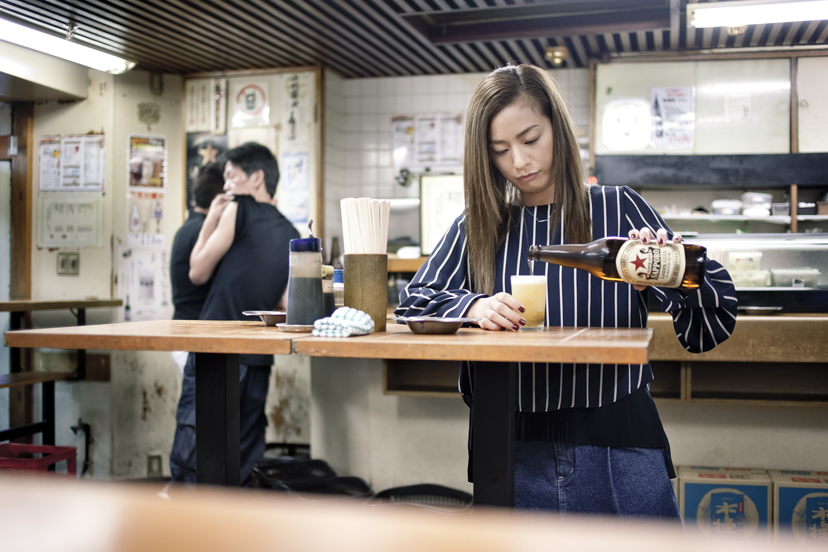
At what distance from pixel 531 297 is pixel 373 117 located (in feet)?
15.8

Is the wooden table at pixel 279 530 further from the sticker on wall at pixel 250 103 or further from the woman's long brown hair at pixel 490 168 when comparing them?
the sticker on wall at pixel 250 103

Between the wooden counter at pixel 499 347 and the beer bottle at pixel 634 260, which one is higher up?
the beer bottle at pixel 634 260

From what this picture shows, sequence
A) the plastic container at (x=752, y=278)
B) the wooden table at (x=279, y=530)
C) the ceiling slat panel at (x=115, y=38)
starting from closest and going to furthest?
the wooden table at (x=279, y=530)
the plastic container at (x=752, y=278)
the ceiling slat panel at (x=115, y=38)

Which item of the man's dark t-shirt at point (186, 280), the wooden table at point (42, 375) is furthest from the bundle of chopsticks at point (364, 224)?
the wooden table at point (42, 375)

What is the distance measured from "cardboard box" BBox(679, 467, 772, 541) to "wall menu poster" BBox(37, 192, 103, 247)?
4499 millimetres

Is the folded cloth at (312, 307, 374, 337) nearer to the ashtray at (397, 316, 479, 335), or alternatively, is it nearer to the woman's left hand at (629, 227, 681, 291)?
the ashtray at (397, 316, 479, 335)

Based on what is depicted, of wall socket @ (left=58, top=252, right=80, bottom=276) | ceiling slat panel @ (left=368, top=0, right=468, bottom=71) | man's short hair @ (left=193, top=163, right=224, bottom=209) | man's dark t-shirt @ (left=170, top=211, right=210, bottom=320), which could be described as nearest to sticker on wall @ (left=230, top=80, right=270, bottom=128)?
man's short hair @ (left=193, top=163, right=224, bottom=209)

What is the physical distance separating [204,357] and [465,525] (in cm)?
135

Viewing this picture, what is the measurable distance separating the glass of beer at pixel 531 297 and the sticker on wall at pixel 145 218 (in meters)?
4.53

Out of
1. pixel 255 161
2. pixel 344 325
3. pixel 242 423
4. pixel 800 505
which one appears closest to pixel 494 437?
pixel 344 325

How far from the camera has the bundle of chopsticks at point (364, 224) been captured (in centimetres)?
138

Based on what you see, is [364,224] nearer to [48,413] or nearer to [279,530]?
[279,530]

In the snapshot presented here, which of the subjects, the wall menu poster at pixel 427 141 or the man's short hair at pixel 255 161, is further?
the wall menu poster at pixel 427 141

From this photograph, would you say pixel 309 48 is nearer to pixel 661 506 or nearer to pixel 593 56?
pixel 593 56
